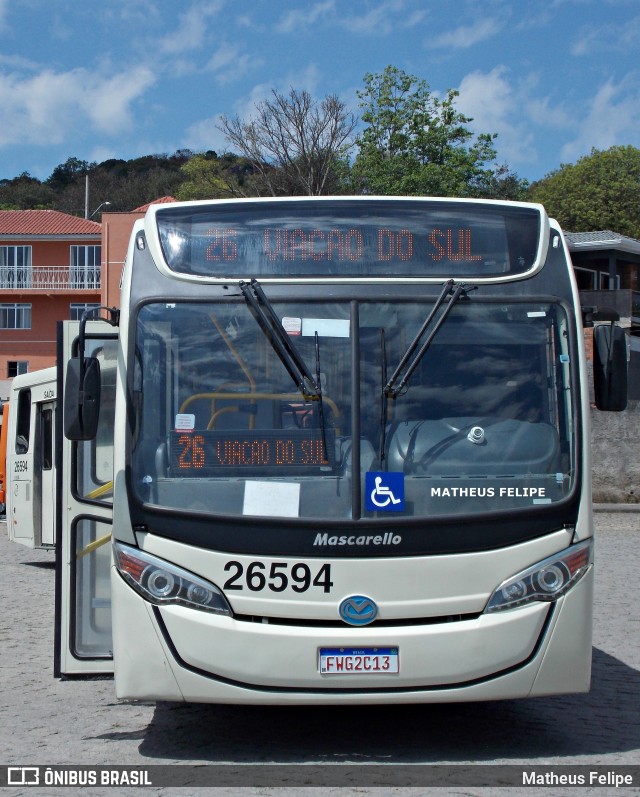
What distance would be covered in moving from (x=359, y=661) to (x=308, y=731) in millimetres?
1274

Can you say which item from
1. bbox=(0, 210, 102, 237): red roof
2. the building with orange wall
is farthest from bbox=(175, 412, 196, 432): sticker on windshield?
bbox=(0, 210, 102, 237): red roof

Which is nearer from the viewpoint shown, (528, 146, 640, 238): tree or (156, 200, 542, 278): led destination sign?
(156, 200, 542, 278): led destination sign

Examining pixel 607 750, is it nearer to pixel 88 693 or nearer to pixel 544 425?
A: pixel 544 425

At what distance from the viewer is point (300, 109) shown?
45.1 meters

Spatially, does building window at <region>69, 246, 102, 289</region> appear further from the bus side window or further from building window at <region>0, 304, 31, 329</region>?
the bus side window

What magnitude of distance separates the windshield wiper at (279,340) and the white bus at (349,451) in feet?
0.04

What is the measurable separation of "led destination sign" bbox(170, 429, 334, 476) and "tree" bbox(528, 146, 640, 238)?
62963mm

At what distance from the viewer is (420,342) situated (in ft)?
21.4

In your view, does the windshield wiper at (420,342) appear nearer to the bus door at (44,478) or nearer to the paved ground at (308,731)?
the paved ground at (308,731)

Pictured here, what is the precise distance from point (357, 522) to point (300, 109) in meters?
40.6

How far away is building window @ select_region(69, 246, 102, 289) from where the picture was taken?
70.4 m

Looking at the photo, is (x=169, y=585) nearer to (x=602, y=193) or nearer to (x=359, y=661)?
(x=359, y=661)

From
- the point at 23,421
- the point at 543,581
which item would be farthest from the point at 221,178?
the point at 543,581

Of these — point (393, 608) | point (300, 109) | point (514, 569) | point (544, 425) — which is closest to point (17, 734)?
point (393, 608)
